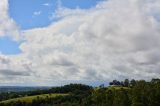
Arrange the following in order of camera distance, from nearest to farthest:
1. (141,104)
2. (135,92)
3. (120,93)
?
(141,104)
(135,92)
(120,93)

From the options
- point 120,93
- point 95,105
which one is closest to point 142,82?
point 120,93

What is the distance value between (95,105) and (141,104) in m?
37.7

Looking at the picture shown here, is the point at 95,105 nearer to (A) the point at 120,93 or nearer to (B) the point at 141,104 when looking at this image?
(A) the point at 120,93

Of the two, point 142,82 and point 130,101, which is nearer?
point 130,101

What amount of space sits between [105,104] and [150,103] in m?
29.3

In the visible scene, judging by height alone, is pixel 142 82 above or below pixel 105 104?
above

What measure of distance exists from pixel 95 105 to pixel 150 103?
3904 centimetres

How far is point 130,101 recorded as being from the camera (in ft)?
575

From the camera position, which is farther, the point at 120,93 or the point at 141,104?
the point at 120,93

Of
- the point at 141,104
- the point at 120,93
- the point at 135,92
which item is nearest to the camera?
the point at 141,104

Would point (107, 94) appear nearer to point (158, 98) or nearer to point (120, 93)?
point (120, 93)

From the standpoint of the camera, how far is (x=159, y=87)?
6944 inches

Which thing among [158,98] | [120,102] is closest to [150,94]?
[158,98]

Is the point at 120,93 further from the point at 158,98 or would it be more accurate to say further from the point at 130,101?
the point at 158,98
